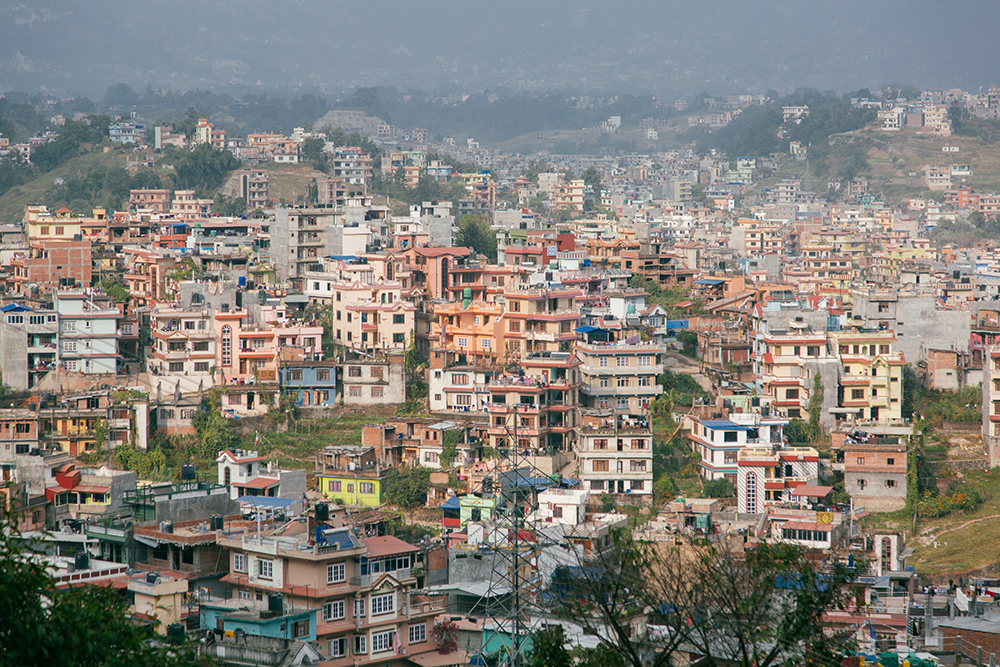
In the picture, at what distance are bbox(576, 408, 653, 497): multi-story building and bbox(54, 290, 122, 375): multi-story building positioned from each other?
35.6 feet

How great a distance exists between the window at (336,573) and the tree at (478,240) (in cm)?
2491

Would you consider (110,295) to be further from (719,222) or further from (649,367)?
(719,222)

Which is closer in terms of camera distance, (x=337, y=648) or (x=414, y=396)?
(x=337, y=648)

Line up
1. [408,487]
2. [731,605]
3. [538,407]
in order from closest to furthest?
[731,605] → [408,487] → [538,407]

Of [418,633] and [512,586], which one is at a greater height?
[512,586]

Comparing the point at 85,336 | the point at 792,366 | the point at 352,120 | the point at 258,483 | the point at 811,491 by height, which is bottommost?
the point at 811,491

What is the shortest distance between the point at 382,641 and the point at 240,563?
6.56 feet

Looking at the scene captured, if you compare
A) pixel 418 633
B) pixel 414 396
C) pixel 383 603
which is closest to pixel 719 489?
pixel 414 396

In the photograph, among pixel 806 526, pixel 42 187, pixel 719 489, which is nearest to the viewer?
pixel 806 526

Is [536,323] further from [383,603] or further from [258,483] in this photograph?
[383,603]

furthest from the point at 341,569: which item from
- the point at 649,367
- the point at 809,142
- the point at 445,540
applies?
the point at 809,142

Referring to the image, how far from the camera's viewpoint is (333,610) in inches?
675

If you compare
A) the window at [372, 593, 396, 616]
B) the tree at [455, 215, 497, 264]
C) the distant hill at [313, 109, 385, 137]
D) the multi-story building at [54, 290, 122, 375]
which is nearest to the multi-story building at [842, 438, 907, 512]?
the window at [372, 593, 396, 616]

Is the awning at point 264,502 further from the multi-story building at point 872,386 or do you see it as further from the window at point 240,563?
the multi-story building at point 872,386
